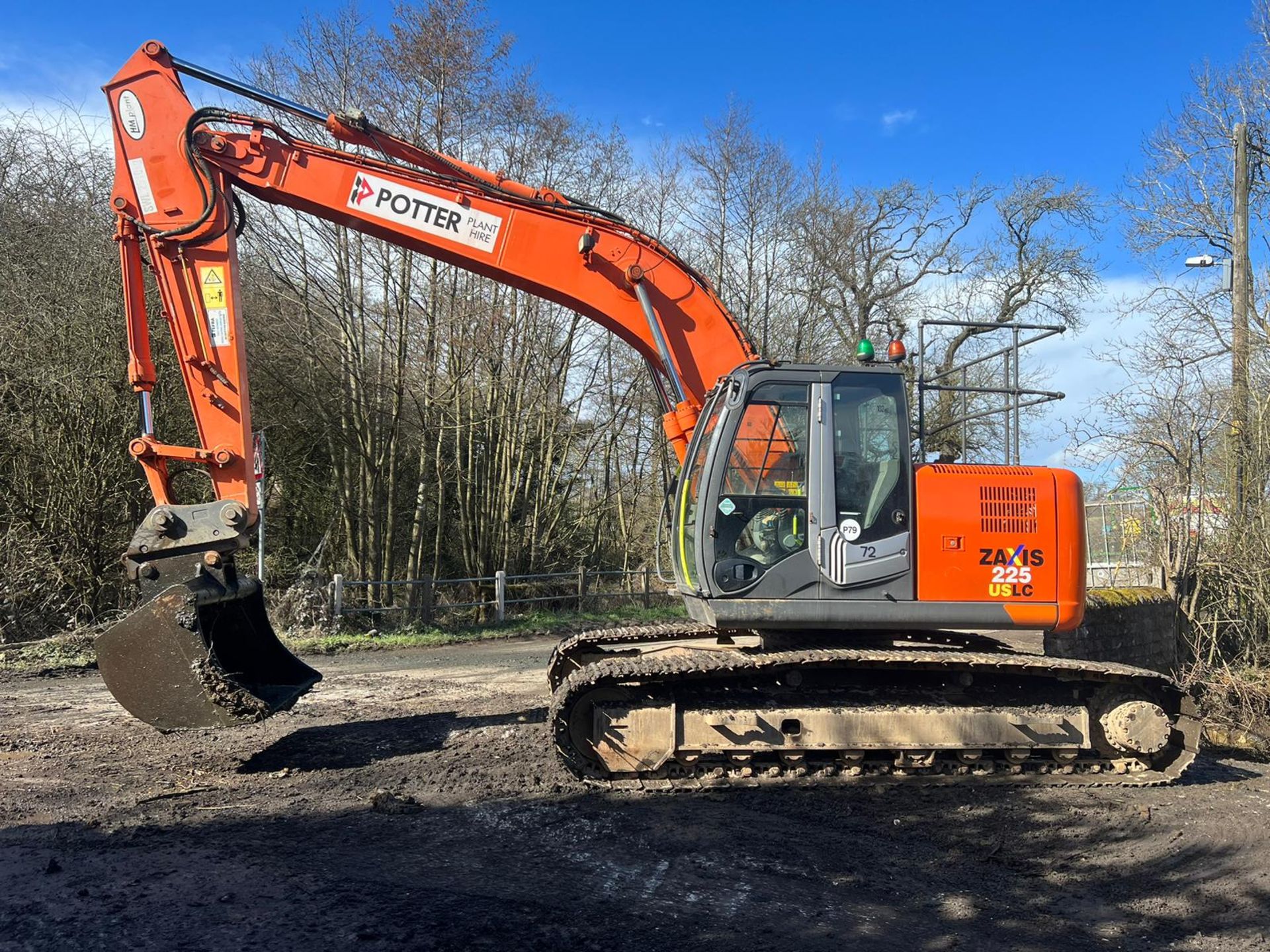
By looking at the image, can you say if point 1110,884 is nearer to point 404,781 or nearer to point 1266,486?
point 404,781

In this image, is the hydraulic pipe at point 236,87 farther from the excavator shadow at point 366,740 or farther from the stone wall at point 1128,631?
the stone wall at point 1128,631

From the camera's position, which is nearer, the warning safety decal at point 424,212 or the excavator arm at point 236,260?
the excavator arm at point 236,260

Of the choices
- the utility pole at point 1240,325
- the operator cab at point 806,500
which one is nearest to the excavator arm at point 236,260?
the operator cab at point 806,500

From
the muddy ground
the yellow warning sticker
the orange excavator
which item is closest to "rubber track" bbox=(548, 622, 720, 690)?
the orange excavator

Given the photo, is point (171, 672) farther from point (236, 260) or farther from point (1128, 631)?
point (1128, 631)

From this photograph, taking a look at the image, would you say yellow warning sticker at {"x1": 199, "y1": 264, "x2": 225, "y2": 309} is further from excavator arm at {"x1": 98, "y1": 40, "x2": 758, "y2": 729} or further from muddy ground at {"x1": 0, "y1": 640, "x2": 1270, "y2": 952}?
muddy ground at {"x1": 0, "y1": 640, "x2": 1270, "y2": 952}

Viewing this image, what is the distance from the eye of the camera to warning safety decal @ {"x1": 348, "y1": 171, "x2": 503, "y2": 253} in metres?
6.57

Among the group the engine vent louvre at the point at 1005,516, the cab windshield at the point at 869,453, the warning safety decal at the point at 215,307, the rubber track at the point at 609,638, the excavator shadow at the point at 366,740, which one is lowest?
the excavator shadow at the point at 366,740

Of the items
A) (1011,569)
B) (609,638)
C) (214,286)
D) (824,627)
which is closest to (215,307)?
(214,286)

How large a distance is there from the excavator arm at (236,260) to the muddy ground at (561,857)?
109 centimetres

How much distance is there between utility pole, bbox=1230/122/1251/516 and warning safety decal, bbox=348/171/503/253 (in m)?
7.55

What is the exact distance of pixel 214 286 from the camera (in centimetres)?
638

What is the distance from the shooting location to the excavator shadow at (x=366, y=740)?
20.0 feet

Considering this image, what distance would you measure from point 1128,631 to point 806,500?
492 cm
